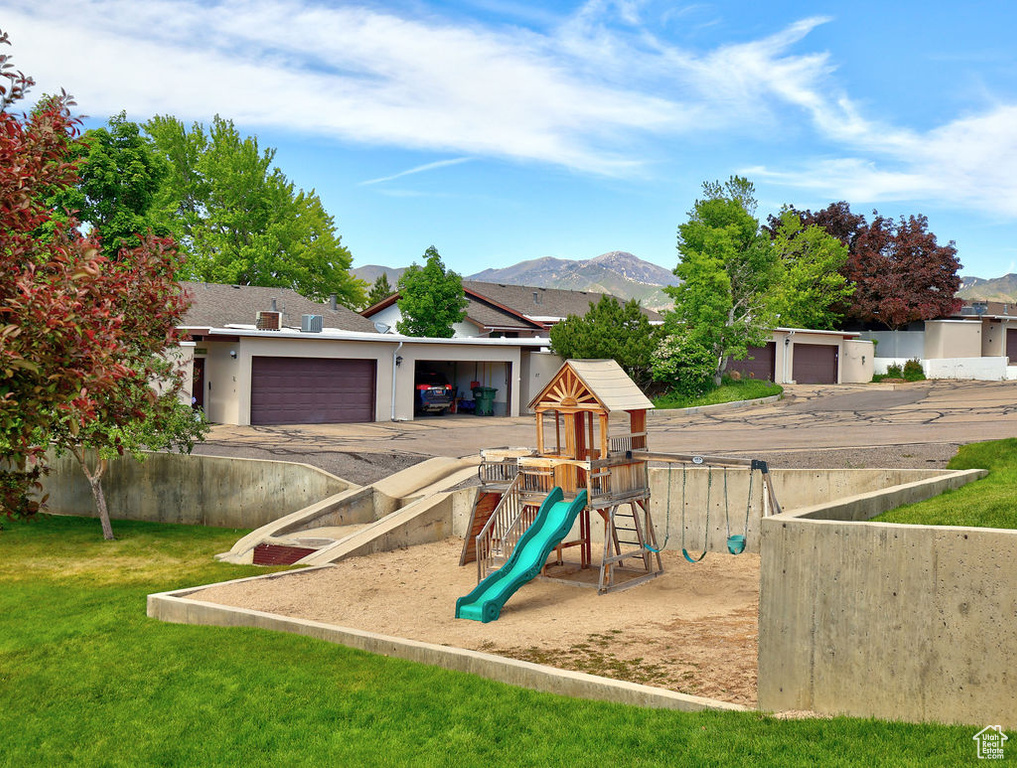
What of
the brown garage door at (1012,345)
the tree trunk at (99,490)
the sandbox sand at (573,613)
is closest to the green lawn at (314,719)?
the sandbox sand at (573,613)

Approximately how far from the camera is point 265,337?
3072 centimetres

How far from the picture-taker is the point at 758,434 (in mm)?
26359

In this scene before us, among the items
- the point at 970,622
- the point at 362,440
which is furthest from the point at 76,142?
the point at 362,440

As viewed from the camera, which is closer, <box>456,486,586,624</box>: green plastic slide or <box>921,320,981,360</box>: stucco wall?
<box>456,486,586,624</box>: green plastic slide

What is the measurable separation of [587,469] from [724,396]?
2420 centimetres

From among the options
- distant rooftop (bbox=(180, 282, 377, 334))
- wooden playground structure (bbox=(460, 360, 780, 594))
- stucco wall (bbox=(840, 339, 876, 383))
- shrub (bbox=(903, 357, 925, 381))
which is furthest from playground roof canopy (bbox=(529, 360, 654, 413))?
stucco wall (bbox=(840, 339, 876, 383))

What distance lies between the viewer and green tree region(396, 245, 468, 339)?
148 ft

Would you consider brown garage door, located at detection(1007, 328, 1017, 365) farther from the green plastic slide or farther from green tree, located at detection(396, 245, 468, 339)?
the green plastic slide

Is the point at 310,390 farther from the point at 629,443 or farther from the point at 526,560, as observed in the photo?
the point at 526,560

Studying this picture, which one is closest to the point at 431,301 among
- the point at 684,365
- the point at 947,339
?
the point at 684,365

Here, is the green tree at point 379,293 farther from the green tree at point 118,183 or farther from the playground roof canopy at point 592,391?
the playground roof canopy at point 592,391

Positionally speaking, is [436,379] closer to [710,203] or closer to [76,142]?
[710,203]

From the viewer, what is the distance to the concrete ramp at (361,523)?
16703mm

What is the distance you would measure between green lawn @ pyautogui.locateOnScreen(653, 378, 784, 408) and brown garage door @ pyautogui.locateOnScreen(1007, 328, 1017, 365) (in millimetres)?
25574
